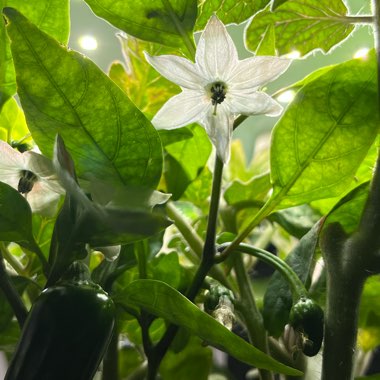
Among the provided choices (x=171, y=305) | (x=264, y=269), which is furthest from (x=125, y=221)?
(x=264, y=269)

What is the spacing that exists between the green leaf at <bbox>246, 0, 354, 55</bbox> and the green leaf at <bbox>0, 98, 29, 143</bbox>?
224 millimetres

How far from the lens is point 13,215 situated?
335 millimetres

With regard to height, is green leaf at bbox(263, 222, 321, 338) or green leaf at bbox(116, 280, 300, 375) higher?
green leaf at bbox(263, 222, 321, 338)

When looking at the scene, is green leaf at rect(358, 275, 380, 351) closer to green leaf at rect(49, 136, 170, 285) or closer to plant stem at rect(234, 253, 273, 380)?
plant stem at rect(234, 253, 273, 380)

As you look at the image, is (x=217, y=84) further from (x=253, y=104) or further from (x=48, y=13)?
(x=48, y=13)

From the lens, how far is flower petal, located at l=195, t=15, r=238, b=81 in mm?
348

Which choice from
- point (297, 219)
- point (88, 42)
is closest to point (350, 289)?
point (297, 219)

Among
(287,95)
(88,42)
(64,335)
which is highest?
(88,42)

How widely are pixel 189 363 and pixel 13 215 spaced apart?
10.5 inches

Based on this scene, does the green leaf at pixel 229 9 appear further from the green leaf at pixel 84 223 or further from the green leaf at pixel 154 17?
the green leaf at pixel 84 223

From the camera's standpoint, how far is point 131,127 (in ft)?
1.12

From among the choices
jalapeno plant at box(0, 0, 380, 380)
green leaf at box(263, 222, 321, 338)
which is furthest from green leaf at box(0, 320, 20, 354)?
green leaf at box(263, 222, 321, 338)

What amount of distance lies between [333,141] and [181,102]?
110mm

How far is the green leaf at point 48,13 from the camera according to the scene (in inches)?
15.6
